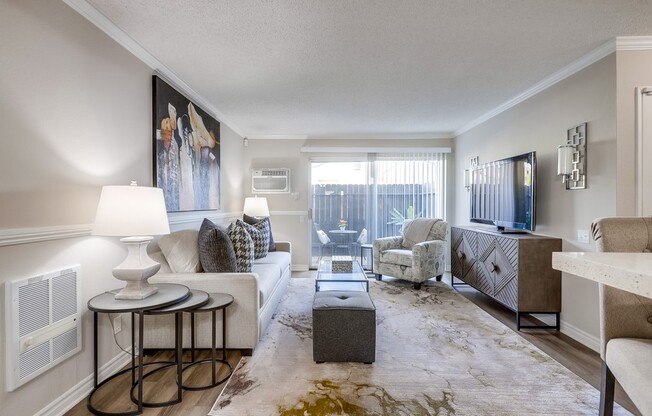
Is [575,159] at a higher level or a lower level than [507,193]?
higher

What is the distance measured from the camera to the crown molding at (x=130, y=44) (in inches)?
76.2

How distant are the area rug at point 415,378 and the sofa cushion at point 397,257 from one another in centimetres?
132

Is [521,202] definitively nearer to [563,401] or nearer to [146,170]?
[563,401]

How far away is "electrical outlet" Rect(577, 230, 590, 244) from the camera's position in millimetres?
2663

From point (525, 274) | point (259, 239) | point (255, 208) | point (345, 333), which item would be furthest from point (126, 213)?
point (525, 274)

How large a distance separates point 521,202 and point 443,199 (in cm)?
230

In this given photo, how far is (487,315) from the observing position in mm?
3365

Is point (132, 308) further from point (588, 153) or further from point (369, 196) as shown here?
point (369, 196)

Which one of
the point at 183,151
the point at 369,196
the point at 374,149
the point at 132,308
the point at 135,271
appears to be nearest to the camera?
the point at 132,308

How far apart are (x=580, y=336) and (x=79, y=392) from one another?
12.4 feet

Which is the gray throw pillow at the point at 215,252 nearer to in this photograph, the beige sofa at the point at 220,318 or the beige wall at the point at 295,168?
the beige sofa at the point at 220,318

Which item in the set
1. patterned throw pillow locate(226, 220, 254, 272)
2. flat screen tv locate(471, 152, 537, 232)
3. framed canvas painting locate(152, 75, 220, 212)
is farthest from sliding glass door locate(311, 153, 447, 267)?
patterned throw pillow locate(226, 220, 254, 272)

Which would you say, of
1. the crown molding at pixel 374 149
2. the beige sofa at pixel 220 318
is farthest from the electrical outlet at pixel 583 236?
the crown molding at pixel 374 149

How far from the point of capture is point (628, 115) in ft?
7.95
